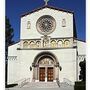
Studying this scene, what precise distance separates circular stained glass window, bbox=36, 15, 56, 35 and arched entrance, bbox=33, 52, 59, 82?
167 centimetres

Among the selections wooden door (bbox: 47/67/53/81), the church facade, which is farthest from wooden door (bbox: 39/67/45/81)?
wooden door (bbox: 47/67/53/81)

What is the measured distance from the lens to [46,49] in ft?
62.5

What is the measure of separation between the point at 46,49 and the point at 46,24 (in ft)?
6.39

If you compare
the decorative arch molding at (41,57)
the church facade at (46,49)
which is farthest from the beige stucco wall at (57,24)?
the decorative arch molding at (41,57)

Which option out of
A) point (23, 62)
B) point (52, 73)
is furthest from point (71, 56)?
point (23, 62)

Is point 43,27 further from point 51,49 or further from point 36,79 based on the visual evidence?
point 36,79

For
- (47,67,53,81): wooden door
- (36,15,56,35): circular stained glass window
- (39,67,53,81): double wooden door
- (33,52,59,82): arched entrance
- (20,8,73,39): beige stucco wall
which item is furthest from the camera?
(36,15,56,35): circular stained glass window

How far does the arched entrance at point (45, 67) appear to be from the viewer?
18766mm

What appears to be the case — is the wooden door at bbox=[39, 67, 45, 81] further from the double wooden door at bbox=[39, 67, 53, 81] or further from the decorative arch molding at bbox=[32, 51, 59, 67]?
the decorative arch molding at bbox=[32, 51, 59, 67]

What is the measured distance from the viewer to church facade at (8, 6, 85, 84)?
18.6 meters

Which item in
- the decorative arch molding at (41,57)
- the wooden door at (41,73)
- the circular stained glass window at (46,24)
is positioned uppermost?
the circular stained glass window at (46,24)

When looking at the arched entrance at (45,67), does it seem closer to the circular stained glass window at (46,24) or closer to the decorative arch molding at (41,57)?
the decorative arch molding at (41,57)

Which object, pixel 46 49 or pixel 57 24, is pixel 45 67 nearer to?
pixel 46 49

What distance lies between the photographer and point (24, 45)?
64.2 ft
